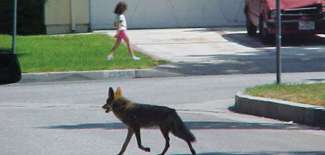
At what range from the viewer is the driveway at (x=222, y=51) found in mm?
20703

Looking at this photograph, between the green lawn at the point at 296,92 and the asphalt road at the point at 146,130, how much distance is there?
55 cm

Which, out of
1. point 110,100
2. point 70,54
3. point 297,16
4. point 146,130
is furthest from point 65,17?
point 110,100

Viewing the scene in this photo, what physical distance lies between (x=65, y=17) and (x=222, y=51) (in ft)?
24.7

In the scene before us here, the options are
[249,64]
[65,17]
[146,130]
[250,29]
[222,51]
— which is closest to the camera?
[146,130]

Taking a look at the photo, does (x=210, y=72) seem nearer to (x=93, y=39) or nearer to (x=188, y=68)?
(x=188, y=68)

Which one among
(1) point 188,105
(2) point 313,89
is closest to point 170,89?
(1) point 188,105

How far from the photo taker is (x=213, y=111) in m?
14.4

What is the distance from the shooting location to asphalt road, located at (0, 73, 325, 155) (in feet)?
33.9

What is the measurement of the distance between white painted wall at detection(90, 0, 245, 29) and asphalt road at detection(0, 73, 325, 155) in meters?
11.7

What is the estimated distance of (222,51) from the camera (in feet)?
79.7

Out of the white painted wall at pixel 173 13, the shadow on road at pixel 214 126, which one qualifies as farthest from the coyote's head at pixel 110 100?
the white painted wall at pixel 173 13

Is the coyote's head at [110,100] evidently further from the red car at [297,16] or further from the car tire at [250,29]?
the car tire at [250,29]

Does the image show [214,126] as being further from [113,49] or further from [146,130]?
[113,49]

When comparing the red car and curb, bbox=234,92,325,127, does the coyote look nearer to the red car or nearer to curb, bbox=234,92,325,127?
curb, bbox=234,92,325,127
